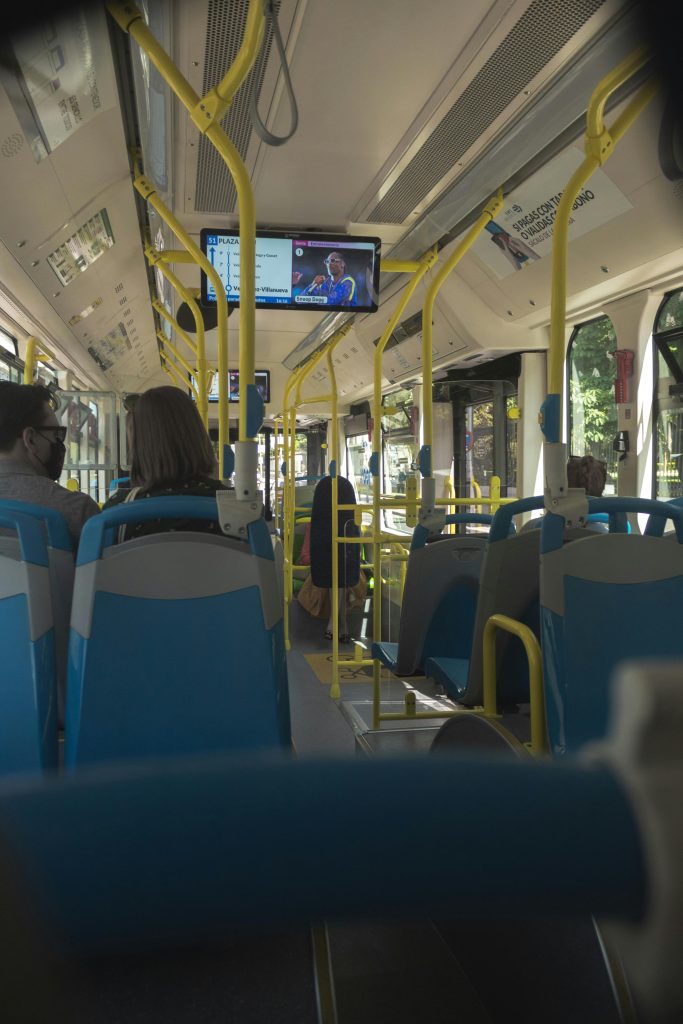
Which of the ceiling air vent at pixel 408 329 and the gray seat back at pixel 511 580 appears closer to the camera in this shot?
the gray seat back at pixel 511 580

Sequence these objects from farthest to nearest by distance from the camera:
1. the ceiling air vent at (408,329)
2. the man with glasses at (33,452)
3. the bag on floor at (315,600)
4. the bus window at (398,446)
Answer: the bus window at (398,446), the ceiling air vent at (408,329), the bag on floor at (315,600), the man with glasses at (33,452)

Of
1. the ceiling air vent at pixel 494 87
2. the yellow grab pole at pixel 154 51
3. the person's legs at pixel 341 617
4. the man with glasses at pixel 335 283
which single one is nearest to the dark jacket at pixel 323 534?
the person's legs at pixel 341 617

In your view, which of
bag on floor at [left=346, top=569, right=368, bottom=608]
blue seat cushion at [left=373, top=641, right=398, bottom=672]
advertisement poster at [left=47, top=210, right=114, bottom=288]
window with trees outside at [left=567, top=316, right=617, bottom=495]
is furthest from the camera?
bag on floor at [left=346, top=569, right=368, bottom=608]

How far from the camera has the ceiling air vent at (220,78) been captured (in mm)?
2828

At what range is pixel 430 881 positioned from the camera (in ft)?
0.97

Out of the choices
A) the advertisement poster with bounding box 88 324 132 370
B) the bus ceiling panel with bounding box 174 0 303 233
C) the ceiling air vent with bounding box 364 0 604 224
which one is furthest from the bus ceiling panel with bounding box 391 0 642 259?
the advertisement poster with bounding box 88 324 132 370

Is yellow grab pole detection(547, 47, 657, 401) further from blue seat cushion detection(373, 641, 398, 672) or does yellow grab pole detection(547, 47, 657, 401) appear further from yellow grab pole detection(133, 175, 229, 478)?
blue seat cushion detection(373, 641, 398, 672)

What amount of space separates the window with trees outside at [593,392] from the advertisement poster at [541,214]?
92 centimetres

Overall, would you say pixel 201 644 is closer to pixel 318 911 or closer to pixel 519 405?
pixel 318 911

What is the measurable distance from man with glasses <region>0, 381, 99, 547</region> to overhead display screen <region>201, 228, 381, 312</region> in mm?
2306

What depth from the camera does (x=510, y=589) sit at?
2.60 metres

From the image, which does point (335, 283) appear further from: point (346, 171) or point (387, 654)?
point (387, 654)

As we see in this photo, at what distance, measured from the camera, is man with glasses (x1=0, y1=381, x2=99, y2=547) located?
2383 mm

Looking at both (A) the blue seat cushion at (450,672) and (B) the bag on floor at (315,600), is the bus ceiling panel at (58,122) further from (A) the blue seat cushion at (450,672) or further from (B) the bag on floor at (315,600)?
(B) the bag on floor at (315,600)
